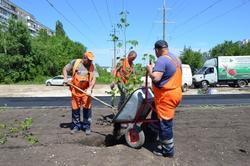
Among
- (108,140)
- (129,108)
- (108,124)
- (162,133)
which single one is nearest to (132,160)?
(162,133)

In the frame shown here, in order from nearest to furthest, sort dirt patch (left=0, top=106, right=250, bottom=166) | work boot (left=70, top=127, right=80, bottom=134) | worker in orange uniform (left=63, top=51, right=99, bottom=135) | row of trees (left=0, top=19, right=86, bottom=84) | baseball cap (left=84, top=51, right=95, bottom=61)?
1. dirt patch (left=0, top=106, right=250, bottom=166)
2. baseball cap (left=84, top=51, right=95, bottom=61)
3. worker in orange uniform (left=63, top=51, right=99, bottom=135)
4. work boot (left=70, top=127, right=80, bottom=134)
5. row of trees (left=0, top=19, right=86, bottom=84)

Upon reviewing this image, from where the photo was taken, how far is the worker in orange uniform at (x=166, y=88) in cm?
532

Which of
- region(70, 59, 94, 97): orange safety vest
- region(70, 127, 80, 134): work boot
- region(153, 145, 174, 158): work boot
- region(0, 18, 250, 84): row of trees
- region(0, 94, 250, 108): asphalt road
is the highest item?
region(0, 18, 250, 84): row of trees

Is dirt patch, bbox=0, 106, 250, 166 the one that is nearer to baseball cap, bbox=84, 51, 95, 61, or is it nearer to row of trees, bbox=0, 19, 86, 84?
baseball cap, bbox=84, 51, 95, 61

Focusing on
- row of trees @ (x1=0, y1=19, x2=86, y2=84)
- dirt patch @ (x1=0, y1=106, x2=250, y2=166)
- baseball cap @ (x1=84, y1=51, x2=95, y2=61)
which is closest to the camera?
dirt patch @ (x1=0, y1=106, x2=250, y2=166)

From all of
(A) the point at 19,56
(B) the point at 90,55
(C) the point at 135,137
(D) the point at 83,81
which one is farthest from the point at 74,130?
(A) the point at 19,56

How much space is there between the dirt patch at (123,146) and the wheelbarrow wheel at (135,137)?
0.10m

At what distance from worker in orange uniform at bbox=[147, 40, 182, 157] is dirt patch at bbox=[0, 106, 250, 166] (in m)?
0.38

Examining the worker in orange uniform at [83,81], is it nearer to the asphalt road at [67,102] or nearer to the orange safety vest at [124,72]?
the orange safety vest at [124,72]

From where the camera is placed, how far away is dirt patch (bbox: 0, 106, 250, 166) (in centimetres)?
529

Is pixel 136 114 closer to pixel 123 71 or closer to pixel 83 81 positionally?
pixel 83 81

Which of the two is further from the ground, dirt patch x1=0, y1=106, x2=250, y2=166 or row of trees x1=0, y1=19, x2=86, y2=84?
row of trees x1=0, y1=19, x2=86, y2=84

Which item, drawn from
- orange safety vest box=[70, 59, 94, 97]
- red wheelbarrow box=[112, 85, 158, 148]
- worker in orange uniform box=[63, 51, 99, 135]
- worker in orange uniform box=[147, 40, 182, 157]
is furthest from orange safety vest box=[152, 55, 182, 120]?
orange safety vest box=[70, 59, 94, 97]

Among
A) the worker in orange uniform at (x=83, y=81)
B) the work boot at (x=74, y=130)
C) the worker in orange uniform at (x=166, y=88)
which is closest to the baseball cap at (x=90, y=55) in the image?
the worker in orange uniform at (x=83, y=81)
